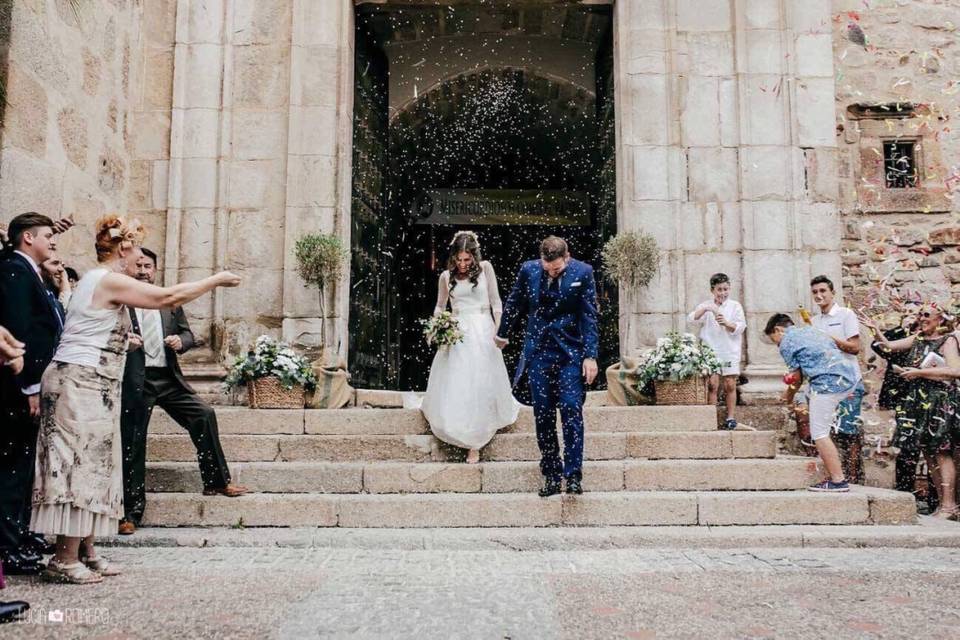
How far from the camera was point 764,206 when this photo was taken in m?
8.76

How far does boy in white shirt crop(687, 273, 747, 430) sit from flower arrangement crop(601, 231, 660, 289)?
730mm

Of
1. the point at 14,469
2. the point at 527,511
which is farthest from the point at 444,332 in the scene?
the point at 14,469

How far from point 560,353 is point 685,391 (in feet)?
6.67

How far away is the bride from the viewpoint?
6.26 m

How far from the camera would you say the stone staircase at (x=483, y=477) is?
18.4ft

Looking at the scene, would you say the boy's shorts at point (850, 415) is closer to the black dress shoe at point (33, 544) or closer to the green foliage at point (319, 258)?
the green foliage at point (319, 258)

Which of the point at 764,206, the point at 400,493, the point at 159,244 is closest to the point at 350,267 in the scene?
the point at 159,244

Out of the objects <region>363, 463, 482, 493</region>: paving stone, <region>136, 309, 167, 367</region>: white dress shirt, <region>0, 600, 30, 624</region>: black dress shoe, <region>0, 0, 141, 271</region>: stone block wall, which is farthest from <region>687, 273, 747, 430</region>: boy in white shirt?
<region>0, 0, 141, 271</region>: stone block wall

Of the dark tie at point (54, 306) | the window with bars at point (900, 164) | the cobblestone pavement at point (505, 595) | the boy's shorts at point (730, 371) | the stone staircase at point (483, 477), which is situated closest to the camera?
the cobblestone pavement at point (505, 595)

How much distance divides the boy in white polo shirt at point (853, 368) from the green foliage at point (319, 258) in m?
4.86

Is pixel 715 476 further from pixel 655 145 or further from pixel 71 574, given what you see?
pixel 71 574

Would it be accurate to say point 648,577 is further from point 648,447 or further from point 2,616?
point 2,616

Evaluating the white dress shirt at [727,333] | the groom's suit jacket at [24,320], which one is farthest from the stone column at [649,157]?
the groom's suit jacket at [24,320]

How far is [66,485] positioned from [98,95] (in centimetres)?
560
